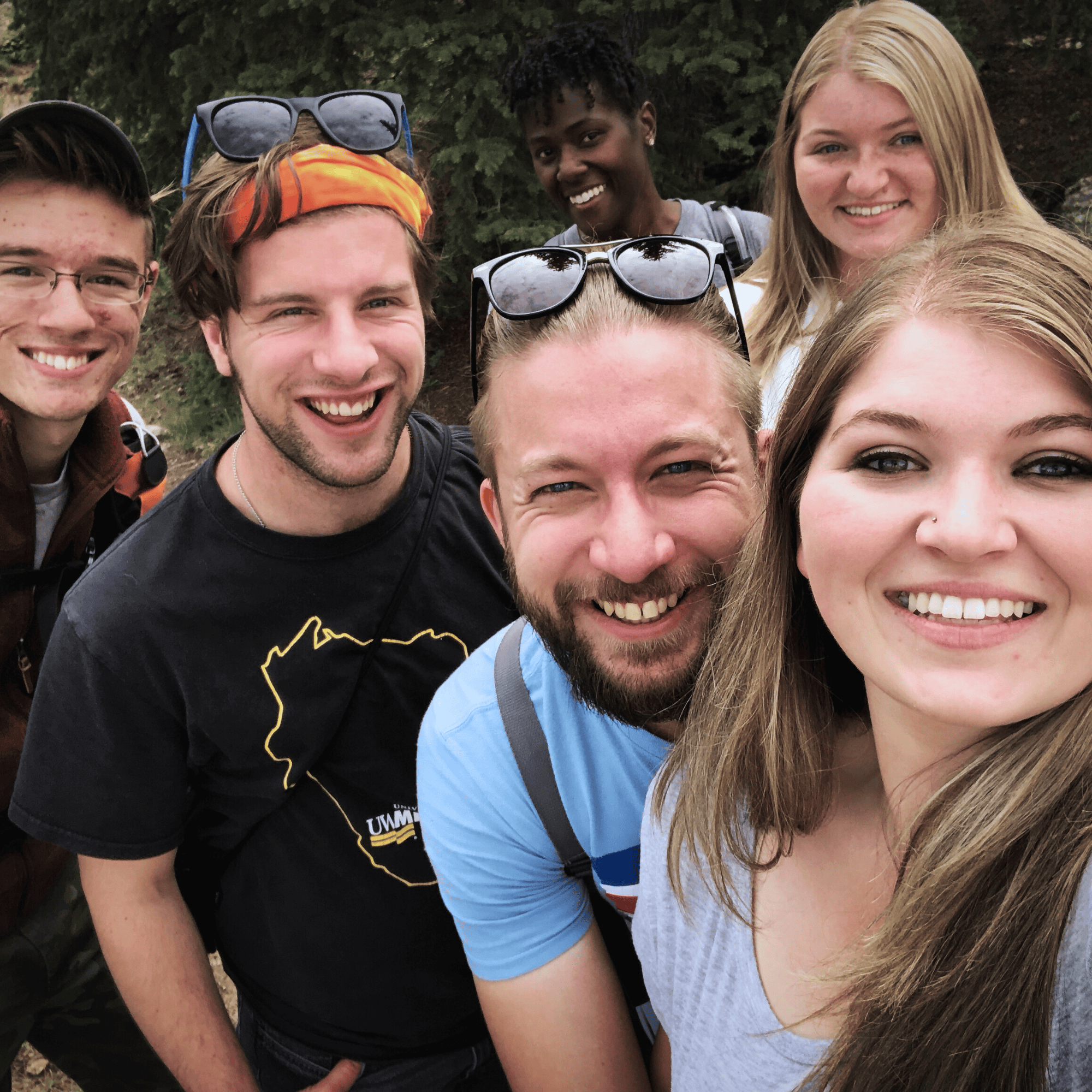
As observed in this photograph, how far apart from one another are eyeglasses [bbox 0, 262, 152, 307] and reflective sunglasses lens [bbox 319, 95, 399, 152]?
801 mm

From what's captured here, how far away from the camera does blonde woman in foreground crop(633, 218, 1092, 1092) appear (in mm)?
1153

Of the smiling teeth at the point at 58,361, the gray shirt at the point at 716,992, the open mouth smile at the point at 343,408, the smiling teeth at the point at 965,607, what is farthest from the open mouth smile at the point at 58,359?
the smiling teeth at the point at 965,607

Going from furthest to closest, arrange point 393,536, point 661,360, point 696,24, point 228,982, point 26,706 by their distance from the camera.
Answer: point 696,24 → point 228,982 → point 26,706 → point 393,536 → point 661,360

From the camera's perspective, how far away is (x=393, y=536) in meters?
2.30

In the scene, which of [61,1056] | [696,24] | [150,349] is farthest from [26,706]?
[150,349]

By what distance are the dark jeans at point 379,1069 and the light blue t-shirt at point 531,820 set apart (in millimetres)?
776

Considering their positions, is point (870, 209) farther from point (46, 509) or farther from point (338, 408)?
point (46, 509)

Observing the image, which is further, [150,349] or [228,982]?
[150,349]

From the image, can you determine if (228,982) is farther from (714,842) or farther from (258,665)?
(714,842)

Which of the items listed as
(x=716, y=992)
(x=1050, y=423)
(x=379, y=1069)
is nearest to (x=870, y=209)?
(x=1050, y=423)

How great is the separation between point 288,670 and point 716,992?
119cm

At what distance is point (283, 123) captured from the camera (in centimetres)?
244

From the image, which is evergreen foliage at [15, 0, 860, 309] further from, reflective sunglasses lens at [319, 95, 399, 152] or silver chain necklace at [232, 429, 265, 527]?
silver chain necklace at [232, 429, 265, 527]

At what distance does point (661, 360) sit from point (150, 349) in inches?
354
